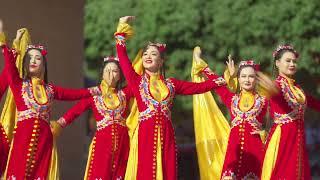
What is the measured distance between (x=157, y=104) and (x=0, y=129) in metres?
1.66

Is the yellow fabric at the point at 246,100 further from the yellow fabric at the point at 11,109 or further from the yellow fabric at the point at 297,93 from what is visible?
the yellow fabric at the point at 11,109

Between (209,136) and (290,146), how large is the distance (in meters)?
1.38

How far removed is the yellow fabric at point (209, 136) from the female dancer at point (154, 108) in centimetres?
77

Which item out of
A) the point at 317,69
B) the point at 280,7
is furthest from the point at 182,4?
the point at 317,69

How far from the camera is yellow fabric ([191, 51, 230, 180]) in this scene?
25.3 ft

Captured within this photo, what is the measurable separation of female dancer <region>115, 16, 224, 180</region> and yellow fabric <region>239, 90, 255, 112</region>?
1.22 ft

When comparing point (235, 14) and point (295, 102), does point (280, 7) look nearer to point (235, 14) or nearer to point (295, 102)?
point (235, 14)

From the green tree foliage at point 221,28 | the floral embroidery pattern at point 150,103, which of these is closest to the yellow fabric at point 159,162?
the floral embroidery pattern at point 150,103

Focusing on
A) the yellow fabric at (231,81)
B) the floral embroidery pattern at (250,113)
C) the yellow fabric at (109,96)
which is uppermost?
the yellow fabric at (231,81)

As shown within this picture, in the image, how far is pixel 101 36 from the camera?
13227 millimetres

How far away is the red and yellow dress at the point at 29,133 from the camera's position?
697 cm

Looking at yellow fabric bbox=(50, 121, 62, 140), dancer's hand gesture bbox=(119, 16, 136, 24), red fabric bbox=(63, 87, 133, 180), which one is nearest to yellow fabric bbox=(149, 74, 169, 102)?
dancer's hand gesture bbox=(119, 16, 136, 24)

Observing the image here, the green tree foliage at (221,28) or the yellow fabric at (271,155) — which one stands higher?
the green tree foliage at (221,28)

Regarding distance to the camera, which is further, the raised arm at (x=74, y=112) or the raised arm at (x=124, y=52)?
the raised arm at (x=74, y=112)
